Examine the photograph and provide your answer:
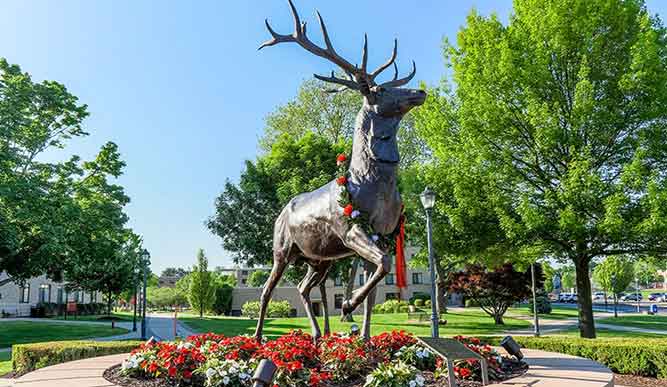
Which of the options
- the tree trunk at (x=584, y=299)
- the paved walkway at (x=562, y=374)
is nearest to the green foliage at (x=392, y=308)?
the tree trunk at (x=584, y=299)

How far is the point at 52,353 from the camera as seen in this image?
12.8 meters

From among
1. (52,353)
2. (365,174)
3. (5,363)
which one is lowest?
(5,363)

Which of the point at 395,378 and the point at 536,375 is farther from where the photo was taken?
the point at 536,375

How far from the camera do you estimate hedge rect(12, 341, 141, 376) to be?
12820 mm

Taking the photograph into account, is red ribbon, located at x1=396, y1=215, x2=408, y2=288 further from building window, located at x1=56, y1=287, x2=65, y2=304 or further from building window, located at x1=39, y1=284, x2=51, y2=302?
building window, located at x1=56, y1=287, x2=65, y2=304

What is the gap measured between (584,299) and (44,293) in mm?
51377

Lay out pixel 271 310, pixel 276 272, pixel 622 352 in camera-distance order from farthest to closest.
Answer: pixel 271 310, pixel 622 352, pixel 276 272

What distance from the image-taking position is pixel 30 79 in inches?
882

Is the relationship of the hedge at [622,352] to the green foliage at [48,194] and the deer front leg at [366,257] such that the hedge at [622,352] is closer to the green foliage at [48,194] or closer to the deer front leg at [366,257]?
the deer front leg at [366,257]

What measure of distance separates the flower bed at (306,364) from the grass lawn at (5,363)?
8.53 meters

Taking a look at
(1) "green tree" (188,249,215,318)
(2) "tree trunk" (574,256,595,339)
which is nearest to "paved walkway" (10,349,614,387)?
(2) "tree trunk" (574,256,595,339)

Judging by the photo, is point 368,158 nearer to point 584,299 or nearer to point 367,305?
point 367,305

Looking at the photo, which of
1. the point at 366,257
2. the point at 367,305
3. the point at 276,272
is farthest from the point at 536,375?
the point at 276,272

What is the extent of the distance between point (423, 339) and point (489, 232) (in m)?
11.8
